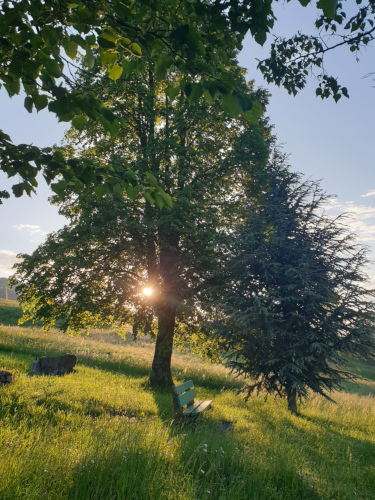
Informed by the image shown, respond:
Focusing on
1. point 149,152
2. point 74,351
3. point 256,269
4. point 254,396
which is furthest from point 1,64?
point 74,351

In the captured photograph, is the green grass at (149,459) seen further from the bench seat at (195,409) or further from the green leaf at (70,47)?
the green leaf at (70,47)

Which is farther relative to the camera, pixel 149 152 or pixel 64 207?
pixel 64 207

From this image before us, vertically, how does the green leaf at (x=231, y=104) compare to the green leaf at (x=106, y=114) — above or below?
below

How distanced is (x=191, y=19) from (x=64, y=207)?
38.7 ft

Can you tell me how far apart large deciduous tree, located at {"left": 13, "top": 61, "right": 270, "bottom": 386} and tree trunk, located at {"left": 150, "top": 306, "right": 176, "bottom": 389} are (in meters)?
0.04

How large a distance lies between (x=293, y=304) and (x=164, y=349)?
5.72 m

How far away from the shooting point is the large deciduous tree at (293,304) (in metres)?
10.8

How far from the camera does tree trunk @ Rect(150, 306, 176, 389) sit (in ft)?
44.0

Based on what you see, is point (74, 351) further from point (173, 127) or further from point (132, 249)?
point (173, 127)

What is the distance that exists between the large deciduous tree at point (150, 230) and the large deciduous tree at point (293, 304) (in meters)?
1.47

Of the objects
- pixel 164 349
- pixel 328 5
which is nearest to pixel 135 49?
pixel 328 5

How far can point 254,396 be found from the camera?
12805 millimetres

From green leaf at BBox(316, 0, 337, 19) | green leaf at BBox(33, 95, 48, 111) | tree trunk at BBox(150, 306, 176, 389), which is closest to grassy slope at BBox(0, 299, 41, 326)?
tree trunk at BBox(150, 306, 176, 389)

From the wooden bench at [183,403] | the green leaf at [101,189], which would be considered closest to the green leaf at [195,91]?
the green leaf at [101,189]
